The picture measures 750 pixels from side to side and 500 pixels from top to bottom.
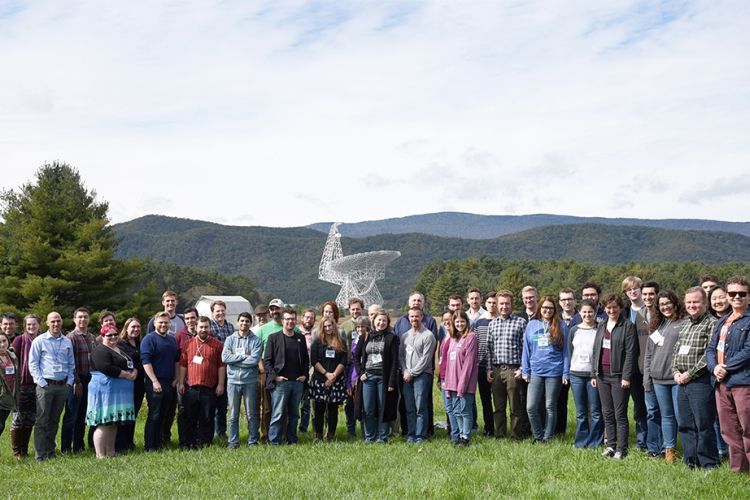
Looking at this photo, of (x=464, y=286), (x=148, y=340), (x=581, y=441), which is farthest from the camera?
(x=464, y=286)

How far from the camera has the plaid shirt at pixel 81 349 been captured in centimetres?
1055

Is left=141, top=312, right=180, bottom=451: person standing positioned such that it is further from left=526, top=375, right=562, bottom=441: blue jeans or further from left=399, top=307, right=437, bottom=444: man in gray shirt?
left=526, top=375, right=562, bottom=441: blue jeans

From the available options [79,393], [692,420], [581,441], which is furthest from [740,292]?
[79,393]

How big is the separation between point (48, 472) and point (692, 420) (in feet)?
23.0

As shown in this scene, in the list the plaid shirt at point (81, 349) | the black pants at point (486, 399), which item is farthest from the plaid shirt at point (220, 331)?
the black pants at point (486, 399)

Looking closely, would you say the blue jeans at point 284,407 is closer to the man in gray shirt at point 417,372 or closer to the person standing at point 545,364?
the man in gray shirt at point 417,372

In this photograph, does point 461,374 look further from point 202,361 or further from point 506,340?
point 202,361

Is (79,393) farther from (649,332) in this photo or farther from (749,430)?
(749,430)

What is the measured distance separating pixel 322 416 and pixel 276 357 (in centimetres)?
122

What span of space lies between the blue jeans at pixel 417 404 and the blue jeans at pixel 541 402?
4.37 ft

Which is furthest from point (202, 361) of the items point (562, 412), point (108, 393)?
point (562, 412)

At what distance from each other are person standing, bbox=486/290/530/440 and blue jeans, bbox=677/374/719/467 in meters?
2.40

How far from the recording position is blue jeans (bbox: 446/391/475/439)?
394 inches

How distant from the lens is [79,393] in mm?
10555
